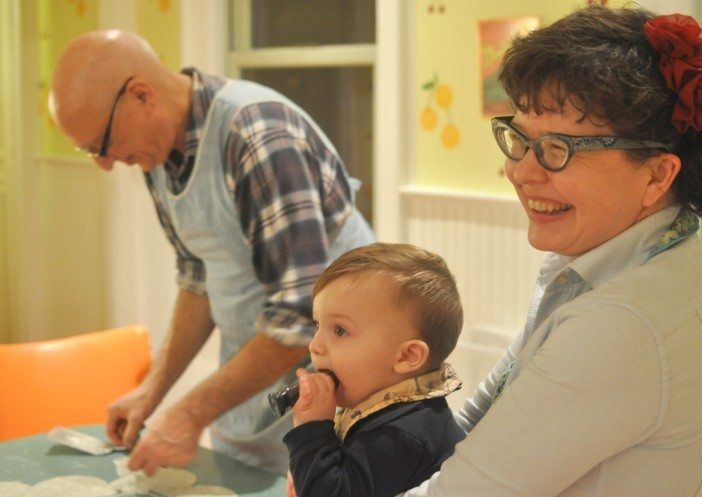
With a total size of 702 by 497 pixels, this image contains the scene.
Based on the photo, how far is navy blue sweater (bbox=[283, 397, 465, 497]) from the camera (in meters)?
1.20

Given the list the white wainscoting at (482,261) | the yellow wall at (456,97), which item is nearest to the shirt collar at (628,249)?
the white wainscoting at (482,261)

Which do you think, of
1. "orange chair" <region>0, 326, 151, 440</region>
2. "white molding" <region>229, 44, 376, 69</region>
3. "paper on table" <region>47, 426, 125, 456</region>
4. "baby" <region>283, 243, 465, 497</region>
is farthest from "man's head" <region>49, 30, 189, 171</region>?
"white molding" <region>229, 44, 376, 69</region>

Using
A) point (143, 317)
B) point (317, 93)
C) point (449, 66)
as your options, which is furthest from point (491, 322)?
point (143, 317)

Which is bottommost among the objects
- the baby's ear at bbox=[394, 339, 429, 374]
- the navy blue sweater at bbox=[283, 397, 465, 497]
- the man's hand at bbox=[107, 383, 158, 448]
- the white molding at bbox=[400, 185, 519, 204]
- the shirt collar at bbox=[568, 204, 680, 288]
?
the man's hand at bbox=[107, 383, 158, 448]

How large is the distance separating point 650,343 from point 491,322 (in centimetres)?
239

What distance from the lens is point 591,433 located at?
1019 mm

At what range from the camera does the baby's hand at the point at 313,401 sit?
1266mm

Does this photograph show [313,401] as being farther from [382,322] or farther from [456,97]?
[456,97]

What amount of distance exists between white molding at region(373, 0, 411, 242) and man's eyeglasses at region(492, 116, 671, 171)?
2.36 m

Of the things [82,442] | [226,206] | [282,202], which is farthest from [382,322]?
[82,442]

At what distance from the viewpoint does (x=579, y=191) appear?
1.15m

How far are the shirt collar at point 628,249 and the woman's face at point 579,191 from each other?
0.01 meters

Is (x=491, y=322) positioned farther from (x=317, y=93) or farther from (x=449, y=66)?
(x=317, y=93)

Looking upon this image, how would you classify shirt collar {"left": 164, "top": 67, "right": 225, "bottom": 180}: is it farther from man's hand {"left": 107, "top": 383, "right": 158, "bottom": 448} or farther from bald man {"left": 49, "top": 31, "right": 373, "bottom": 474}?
man's hand {"left": 107, "top": 383, "right": 158, "bottom": 448}
